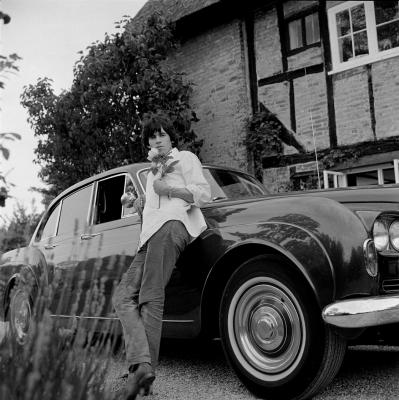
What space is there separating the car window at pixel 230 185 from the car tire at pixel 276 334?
1.07 m

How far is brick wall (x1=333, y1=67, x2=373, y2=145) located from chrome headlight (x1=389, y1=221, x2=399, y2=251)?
23.1 ft

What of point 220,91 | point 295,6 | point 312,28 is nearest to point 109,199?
point 312,28

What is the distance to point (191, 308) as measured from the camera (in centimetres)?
350

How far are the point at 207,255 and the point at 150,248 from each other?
1.21ft

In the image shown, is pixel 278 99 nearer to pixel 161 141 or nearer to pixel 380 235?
pixel 161 141

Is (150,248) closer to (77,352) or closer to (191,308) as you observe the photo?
(191,308)

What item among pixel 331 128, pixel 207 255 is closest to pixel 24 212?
pixel 207 255

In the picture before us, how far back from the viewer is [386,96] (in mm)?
9500

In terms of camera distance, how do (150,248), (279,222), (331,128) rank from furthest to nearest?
(331,128)
(150,248)
(279,222)

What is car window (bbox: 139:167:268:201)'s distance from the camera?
427cm

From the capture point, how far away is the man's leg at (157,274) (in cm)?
319

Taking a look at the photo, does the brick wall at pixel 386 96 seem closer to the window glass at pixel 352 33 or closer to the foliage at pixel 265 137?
the window glass at pixel 352 33

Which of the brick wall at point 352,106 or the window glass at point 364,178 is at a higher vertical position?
the brick wall at point 352,106

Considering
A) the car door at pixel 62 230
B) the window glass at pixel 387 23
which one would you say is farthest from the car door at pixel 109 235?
the window glass at pixel 387 23
